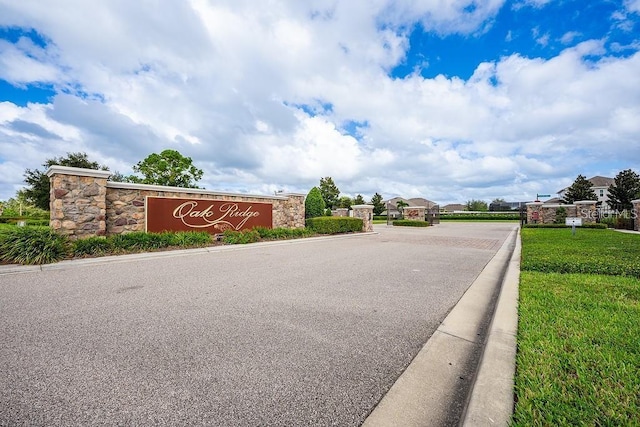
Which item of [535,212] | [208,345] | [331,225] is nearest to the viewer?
[208,345]

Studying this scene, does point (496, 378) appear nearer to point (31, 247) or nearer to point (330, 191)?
point (31, 247)

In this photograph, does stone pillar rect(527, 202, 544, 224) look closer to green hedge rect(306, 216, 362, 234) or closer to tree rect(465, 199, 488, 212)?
green hedge rect(306, 216, 362, 234)

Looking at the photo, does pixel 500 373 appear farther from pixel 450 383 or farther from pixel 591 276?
pixel 591 276

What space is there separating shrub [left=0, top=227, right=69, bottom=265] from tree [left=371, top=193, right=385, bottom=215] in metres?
49.6

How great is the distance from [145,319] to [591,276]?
7.25m

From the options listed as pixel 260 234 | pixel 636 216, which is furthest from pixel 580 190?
pixel 260 234

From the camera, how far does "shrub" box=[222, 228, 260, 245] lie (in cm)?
1130

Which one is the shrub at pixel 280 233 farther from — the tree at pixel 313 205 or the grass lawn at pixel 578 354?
the grass lawn at pixel 578 354

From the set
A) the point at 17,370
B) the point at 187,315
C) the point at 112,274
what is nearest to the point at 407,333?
the point at 187,315

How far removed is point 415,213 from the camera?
101 ft

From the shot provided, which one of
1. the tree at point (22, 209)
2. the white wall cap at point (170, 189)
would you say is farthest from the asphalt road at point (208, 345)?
the tree at point (22, 209)

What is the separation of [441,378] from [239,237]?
10189 millimetres

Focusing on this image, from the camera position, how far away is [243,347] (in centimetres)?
271

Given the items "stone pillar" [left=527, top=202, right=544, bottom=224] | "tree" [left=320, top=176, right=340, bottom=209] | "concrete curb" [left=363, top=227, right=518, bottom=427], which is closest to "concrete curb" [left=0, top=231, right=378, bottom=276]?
"concrete curb" [left=363, top=227, right=518, bottom=427]
